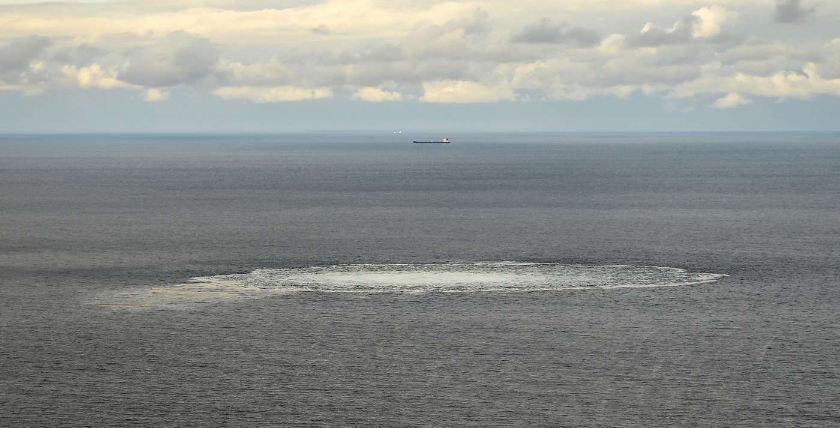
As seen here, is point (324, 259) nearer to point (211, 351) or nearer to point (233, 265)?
point (233, 265)

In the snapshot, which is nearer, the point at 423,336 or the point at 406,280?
the point at 423,336

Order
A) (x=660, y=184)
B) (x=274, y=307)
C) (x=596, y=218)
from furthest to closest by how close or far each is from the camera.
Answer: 1. (x=660, y=184)
2. (x=596, y=218)
3. (x=274, y=307)

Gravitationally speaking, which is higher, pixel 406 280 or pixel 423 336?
pixel 423 336

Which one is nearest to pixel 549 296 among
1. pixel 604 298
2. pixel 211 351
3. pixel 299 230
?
pixel 604 298

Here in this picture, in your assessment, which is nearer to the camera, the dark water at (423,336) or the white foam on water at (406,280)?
the dark water at (423,336)

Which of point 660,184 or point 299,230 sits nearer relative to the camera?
point 299,230

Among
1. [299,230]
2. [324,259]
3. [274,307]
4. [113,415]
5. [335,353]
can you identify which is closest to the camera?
[113,415]

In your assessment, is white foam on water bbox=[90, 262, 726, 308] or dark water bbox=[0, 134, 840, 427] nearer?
dark water bbox=[0, 134, 840, 427]
